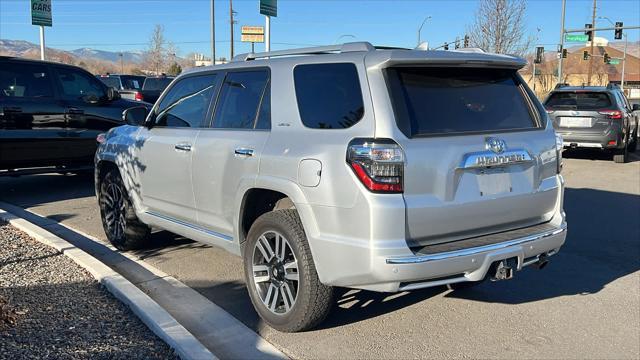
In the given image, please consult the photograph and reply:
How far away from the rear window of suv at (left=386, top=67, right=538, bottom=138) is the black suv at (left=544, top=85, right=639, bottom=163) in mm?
9532

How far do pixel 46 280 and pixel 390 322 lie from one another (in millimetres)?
2912

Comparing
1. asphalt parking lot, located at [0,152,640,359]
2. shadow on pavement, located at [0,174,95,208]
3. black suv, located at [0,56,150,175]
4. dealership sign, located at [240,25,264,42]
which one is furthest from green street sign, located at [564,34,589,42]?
black suv, located at [0,56,150,175]

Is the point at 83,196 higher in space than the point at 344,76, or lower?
lower

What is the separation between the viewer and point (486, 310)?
4535 mm

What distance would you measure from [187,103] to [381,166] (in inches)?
98.7

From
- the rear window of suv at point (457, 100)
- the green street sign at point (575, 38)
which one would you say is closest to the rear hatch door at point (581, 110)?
the rear window of suv at point (457, 100)

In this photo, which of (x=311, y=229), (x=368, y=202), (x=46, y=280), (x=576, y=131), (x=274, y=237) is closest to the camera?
(x=368, y=202)

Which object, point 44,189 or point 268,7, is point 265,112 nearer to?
point 44,189

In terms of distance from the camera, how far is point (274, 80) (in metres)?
4.23

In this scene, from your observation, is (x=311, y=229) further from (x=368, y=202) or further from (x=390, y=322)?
(x=390, y=322)

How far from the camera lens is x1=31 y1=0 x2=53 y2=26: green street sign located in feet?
58.0

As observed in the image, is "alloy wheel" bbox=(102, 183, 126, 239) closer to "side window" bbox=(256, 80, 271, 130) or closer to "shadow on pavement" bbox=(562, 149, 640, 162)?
"side window" bbox=(256, 80, 271, 130)

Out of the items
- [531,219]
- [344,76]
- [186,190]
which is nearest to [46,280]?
[186,190]

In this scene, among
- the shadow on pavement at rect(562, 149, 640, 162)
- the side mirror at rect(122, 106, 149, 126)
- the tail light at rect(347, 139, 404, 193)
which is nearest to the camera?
the tail light at rect(347, 139, 404, 193)
